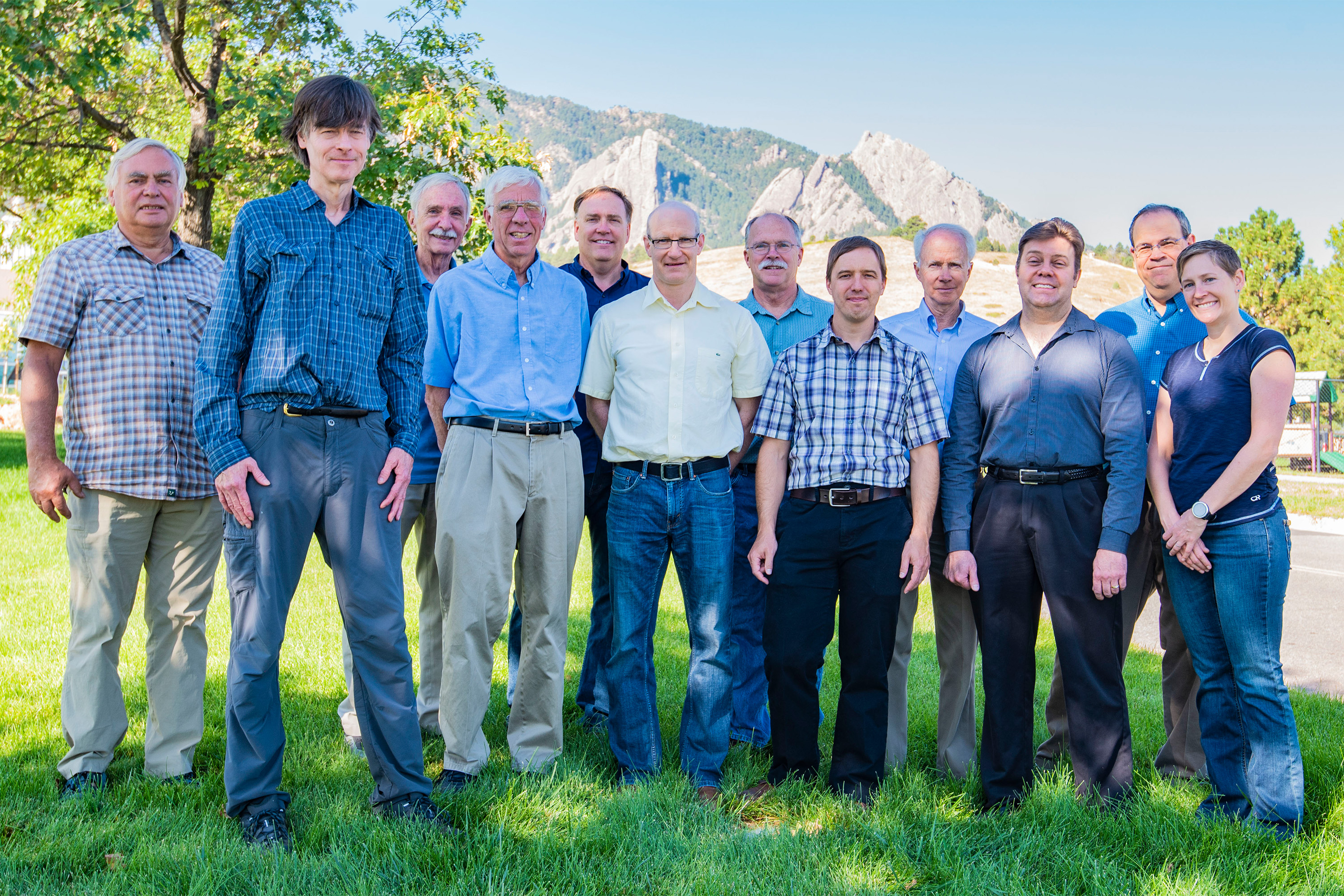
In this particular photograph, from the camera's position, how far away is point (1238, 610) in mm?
3637

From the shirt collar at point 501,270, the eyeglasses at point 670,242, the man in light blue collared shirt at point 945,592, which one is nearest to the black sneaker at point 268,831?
the shirt collar at point 501,270

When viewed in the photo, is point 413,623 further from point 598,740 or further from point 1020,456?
point 1020,456

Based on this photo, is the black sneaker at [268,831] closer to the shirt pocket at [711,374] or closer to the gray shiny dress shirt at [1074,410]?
the shirt pocket at [711,374]

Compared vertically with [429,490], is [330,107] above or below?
above

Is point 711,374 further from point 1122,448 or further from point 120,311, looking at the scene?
point 120,311

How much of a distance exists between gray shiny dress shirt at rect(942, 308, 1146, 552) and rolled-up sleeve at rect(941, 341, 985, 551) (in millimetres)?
46

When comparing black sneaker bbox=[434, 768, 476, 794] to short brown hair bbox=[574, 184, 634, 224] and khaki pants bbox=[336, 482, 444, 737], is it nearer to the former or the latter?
khaki pants bbox=[336, 482, 444, 737]

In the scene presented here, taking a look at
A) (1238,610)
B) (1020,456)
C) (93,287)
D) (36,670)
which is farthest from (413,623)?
(1238,610)

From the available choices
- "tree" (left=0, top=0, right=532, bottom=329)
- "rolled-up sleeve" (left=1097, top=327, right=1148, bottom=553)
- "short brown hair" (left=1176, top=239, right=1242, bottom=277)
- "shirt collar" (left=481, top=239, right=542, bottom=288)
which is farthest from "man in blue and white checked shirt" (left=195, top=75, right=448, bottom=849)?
"tree" (left=0, top=0, right=532, bottom=329)

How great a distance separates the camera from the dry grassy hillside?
1155 inches

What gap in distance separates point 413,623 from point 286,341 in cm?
409

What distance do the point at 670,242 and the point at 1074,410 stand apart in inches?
72.6

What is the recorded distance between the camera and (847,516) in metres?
3.97

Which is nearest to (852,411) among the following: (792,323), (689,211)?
(689,211)
